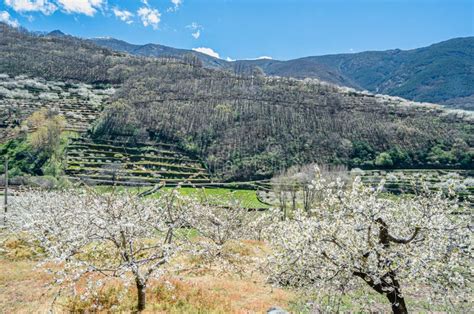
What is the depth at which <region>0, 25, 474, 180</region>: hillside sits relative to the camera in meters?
103

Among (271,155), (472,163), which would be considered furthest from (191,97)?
(472,163)

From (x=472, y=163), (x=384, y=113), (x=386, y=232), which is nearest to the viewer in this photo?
(x=386, y=232)

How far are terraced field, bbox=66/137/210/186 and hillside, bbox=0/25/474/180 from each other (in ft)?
14.8

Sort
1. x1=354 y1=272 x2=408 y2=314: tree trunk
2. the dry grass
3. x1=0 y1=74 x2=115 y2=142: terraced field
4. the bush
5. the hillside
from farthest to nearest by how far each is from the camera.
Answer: x1=0 y1=74 x2=115 y2=142: terraced field, the hillside, the bush, the dry grass, x1=354 y1=272 x2=408 y2=314: tree trunk

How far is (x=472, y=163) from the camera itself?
322 feet

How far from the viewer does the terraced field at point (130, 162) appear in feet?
254

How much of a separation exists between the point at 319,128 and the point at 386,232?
113 metres

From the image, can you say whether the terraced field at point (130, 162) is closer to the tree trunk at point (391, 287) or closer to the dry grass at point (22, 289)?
the dry grass at point (22, 289)

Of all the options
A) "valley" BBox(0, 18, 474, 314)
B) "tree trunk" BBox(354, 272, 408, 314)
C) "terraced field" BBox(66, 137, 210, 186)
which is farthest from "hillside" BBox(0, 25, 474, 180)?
"tree trunk" BBox(354, 272, 408, 314)

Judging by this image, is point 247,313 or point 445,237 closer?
point 445,237

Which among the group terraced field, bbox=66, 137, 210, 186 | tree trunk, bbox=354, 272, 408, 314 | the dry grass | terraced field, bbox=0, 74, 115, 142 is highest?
terraced field, bbox=0, 74, 115, 142

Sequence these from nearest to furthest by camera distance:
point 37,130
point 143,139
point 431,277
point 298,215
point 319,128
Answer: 1. point 431,277
2. point 298,215
3. point 37,130
4. point 143,139
5. point 319,128

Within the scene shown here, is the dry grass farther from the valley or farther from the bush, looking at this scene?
the bush

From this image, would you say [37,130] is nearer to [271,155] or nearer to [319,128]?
[271,155]
